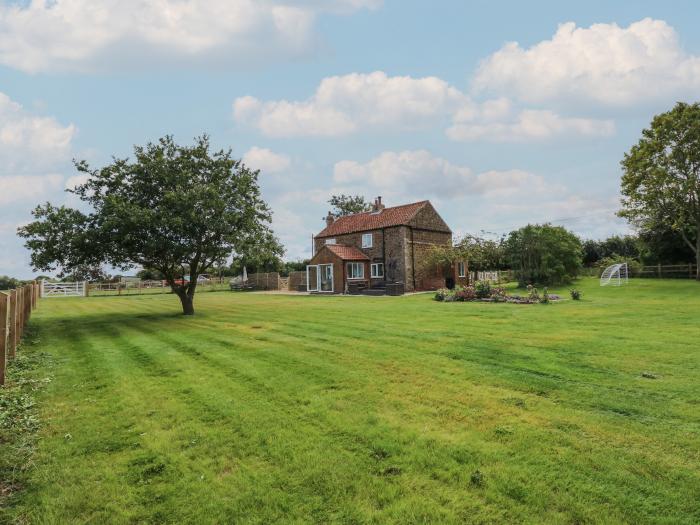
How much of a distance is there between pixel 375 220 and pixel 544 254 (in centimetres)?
1438

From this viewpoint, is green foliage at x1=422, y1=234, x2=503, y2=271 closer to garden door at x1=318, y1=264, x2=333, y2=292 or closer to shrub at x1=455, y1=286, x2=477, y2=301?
garden door at x1=318, y1=264, x2=333, y2=292

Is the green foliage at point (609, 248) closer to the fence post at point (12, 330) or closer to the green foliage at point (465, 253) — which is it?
the green foliage at point (465, 253)

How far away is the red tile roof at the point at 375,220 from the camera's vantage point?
120 feet

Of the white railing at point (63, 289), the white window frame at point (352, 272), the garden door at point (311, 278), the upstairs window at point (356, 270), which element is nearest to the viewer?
the white window frame at point (352, 272)

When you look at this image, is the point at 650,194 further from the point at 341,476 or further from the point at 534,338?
the point at 341,476

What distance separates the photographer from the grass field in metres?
3.54

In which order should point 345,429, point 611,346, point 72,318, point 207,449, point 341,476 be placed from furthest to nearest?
1. point 72,318
2. point 611,346
3. point 345,429
4. point 207,449
5. point 341,476

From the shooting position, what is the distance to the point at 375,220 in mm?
38625

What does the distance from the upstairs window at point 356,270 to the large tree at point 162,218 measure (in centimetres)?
1750

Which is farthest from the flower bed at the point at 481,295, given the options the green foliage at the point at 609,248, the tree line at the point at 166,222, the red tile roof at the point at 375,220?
the green foliage at the point at 609,248

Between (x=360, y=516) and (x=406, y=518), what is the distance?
35cm

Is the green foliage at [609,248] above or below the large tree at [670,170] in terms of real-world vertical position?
below

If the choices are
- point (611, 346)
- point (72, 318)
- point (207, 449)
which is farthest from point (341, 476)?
point (72, 318)

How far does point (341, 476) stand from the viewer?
12.9 ft
